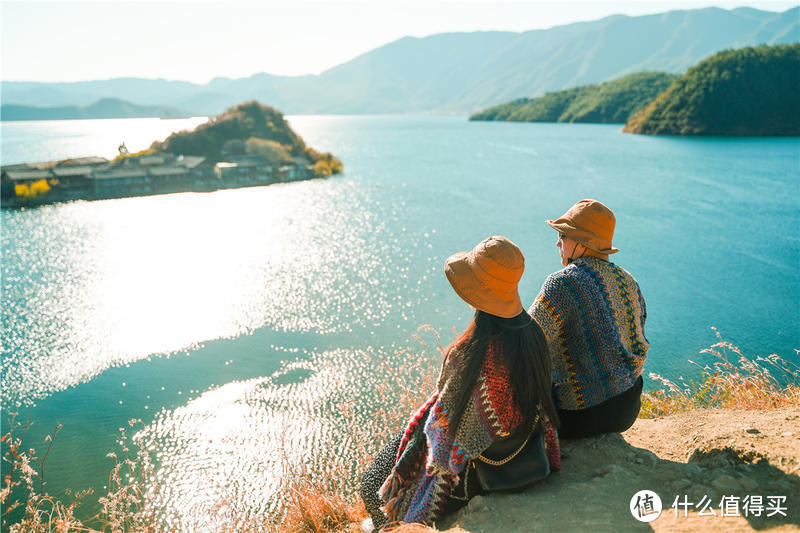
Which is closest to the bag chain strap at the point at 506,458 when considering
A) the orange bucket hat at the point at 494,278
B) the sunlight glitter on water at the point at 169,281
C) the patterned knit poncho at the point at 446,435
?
the patterned knit poncho at the point at 446,435

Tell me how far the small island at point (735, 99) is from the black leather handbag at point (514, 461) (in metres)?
81.6

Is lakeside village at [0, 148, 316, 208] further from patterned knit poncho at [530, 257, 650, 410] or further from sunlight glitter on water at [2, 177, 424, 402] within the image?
patterned knit poncho at [530, 257, 650, 410]

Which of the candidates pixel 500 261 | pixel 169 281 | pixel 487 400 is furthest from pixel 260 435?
pixel 169 281

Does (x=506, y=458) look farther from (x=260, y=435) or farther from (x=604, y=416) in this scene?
(x=260, y=435)

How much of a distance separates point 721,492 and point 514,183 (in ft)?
127

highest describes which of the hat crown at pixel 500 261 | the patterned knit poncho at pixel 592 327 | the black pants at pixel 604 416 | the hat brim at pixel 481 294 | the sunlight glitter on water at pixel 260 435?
the hat crown at pixel 500 261

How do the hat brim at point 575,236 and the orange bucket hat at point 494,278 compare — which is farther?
the hat brim at point 575,236

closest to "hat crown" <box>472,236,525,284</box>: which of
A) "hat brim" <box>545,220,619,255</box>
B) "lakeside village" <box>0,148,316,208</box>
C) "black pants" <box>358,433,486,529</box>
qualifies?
"hat brim" <box>545,220,619,255</box>

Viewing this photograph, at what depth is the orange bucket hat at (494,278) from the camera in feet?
9.30

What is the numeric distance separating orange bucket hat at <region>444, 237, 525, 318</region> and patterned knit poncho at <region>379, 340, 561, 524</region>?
10.4 inches

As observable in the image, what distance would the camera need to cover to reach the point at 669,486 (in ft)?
10.5

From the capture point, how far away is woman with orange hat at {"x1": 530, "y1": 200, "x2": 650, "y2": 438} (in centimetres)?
342

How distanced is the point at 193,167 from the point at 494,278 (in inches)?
1992

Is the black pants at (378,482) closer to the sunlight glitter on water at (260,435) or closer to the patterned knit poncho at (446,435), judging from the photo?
the patterned knit poncho at (446,435)
